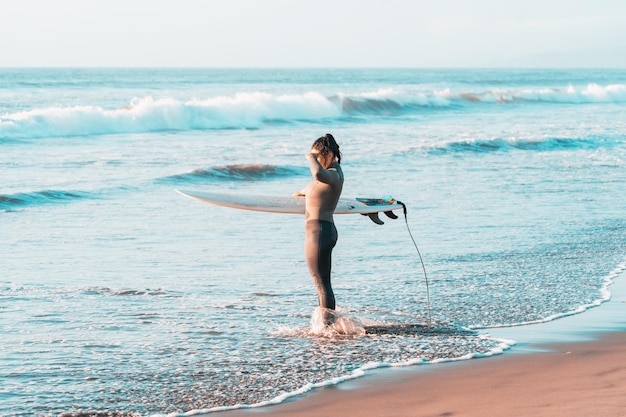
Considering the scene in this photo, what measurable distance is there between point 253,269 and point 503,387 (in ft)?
14.2

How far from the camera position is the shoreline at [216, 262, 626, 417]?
511 centimetres

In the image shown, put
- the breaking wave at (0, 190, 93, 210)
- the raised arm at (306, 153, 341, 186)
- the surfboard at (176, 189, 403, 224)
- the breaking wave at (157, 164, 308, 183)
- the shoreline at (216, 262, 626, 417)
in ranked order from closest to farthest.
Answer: the shoreline at (216, 262, 626, 417) < the raised arm at (306, 153, 341, 186) < the surfboard at (176, 189, 403, 224) < the breaking wave at (0, 190, 93, 210) < the breaking wave at (157, 164, 308, 183)

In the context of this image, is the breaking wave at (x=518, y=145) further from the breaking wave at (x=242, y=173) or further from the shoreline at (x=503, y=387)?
the shoreline at (x=503, y=387)

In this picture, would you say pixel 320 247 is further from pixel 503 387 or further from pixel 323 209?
pixel 503 387

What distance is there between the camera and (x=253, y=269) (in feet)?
31.1

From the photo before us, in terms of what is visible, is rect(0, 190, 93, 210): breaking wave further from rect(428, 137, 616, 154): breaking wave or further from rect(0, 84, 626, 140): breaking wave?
rect(428, 137, 616, 154): breaking wave

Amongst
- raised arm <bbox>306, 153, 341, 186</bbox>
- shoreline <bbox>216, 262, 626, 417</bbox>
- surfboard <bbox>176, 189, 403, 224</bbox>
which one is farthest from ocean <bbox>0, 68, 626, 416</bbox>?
raised arm <bbox>306, 153, 341, 186</bbox>

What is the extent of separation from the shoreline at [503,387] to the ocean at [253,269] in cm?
20

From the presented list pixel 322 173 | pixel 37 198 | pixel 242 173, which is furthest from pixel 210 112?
pixel 322 173

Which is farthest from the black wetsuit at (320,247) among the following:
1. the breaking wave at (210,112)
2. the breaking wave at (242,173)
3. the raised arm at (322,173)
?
the breaking wave at (210,112)

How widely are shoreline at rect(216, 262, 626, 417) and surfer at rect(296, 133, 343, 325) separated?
1.11 meters

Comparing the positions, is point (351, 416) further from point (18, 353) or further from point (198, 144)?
point (198, 144)

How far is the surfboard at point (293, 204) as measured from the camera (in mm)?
8055

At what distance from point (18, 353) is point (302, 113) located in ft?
118
